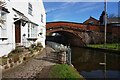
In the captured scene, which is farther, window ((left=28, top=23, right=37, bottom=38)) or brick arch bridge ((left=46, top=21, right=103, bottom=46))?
brick arch bridge ((left=46, top=21, right=103, bottom=46))

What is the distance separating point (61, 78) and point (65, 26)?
128 ft

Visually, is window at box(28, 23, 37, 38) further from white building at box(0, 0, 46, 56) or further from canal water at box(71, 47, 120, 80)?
canal water at box(71, 47, 120, 80)

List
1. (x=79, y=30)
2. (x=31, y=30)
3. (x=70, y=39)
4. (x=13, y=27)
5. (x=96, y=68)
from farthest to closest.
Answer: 1. (x=70, y=39)
2. (x=79, y=30)
3. (x=31, y=30)
4. (x=96, y=68)
5. (x=13, y=27)

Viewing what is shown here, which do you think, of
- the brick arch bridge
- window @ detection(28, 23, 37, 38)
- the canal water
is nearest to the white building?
window @ detection(28, 23, 37, 38)

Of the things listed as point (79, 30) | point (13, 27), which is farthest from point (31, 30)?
point (79, 30)

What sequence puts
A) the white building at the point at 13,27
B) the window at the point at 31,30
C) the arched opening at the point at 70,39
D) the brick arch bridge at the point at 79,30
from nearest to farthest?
1. the white building at the point at 13,27
2. the window at the point at 31,30
3. the brick arch bridge at the point at 79,30
4. the arched opening at the point at 70,39

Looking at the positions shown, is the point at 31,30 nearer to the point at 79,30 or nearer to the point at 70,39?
the point at 79,30

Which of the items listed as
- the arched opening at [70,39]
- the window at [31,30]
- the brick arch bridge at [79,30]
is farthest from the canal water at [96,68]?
the arched opening at [70,39]

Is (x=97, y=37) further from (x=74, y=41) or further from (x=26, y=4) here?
(x=26, y=4)

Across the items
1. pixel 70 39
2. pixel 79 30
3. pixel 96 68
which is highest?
pixel 79 30

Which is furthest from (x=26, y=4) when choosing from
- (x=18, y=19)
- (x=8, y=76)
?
(x=8, y=76)

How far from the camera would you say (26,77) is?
8.98 m

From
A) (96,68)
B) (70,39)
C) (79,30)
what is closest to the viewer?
(96,68)

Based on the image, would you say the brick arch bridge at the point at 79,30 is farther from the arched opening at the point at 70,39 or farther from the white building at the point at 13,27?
the white building at the point at 13,27
